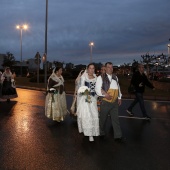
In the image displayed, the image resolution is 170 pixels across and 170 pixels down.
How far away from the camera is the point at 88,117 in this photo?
692 centimetres

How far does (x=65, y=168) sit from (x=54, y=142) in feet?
5.90

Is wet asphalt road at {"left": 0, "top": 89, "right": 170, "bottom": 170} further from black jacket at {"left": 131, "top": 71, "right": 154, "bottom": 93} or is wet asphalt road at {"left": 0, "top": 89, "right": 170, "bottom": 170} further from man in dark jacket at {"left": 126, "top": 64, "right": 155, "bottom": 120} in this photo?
black jacket at {"left": 131, "top": 71, "right": 154, "bottom": 93}

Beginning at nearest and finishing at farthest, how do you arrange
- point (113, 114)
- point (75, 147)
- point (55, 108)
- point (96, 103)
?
point (75, 147) → point (113, 114) → point (96, 103) → point (55, 108)

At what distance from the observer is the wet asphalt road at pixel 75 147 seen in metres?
5.31

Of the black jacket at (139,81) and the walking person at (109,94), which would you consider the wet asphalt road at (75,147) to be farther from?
the black jacket at (139,81)

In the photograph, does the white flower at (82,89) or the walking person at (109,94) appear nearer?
the walking person at (109,94)

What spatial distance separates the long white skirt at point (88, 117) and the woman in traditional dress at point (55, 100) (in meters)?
2.20

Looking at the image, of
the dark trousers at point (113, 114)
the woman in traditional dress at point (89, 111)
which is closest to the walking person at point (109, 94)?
→ the dark trousers at point (113, 114)

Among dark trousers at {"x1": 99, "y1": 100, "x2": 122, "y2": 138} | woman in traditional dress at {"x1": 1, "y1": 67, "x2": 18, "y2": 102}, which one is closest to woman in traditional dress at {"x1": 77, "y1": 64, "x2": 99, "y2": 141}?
dark trousers at {"x1": 99, "y1": 100, "x2": 122, "y2": 138}

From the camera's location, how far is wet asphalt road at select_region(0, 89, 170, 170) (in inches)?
209

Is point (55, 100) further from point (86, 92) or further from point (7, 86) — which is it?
point (7, 86)

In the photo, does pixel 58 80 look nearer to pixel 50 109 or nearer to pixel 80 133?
pixel 50 109

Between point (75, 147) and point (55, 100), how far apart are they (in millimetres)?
3079

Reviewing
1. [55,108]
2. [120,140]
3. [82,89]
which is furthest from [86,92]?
[55,108]
